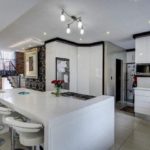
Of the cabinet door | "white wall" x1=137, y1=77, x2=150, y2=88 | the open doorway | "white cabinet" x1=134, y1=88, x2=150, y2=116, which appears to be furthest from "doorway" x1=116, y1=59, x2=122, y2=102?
"white cabinet" x1=134, y1=88, x2=150, y2=116

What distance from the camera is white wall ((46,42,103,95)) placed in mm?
5375

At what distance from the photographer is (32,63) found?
21.8 feet

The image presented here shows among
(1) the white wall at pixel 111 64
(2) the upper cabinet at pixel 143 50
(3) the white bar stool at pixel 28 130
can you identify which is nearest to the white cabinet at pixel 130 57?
(1) the white wall at pixel 111 64

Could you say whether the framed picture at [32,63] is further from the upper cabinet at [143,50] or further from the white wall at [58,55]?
the upper cabinet at [143,50]

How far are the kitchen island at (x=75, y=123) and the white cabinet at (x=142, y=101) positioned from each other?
2327mm

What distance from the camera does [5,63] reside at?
10.8 m

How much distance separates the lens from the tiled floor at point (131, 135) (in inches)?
103

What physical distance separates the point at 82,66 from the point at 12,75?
20.7ft

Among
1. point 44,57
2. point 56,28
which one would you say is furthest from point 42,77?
point 56,28

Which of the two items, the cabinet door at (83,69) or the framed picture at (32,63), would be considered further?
the framed picture at (32,63)

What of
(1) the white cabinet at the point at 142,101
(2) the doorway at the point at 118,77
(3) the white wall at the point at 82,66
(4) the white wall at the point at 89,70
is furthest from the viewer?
(2) the doorway at the point at 118,77

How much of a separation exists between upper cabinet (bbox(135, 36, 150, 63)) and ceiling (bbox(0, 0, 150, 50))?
1.14 ft

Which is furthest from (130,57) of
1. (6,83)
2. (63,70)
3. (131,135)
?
(6,83)

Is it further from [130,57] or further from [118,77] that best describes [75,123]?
[130,57]
